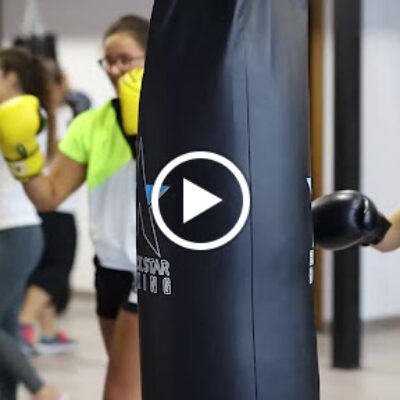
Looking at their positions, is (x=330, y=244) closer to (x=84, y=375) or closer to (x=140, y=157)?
(x=140, y=157)

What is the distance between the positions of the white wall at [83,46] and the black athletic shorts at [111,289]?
4165 millimetres

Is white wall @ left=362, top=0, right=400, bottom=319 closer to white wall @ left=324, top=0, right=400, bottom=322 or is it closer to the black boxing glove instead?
white wall @ left=324, top=0, right=400, bottom=322

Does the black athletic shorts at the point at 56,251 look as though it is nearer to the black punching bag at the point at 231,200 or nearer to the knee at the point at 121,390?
the knee at the point at 121,390

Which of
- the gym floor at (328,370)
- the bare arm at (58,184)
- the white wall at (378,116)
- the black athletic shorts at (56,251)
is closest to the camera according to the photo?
the bare arm at (58,184)

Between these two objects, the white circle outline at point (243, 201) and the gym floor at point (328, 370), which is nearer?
the white circle outline at point (243, 201)

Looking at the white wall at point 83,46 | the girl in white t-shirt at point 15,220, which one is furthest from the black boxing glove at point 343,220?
the white wall at point 83,46

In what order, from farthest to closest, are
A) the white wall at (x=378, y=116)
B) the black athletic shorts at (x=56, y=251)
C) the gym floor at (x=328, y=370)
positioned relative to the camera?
the white wall at (x=378, y=116) → the black athletic shorts at (x=56, y=251) → the gym floor at (x=328, y=370)

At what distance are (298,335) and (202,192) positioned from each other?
1.19 feet

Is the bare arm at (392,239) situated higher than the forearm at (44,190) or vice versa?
the forearm at (44,190)

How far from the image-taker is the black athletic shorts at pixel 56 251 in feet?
19.6

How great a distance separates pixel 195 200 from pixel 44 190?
4.17 feet

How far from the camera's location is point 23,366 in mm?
4012

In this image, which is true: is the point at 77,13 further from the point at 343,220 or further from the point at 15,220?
the point at 343,220

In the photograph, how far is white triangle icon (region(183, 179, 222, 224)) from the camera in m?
2.29
